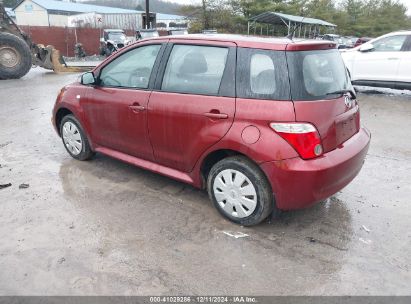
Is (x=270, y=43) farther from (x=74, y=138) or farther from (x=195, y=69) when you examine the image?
(x=74, y=138)

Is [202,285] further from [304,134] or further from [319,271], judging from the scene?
[304,134]

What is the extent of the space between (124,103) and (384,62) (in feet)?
25.7

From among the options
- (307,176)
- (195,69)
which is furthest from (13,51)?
(307,176)

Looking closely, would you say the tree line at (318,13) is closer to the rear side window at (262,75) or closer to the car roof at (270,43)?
the car roof at (270,43)

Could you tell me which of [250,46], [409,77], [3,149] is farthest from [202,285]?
[409,77]

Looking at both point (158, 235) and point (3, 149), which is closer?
point (158, 235)

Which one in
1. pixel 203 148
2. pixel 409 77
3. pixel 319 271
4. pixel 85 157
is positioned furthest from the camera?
pixel 409 77

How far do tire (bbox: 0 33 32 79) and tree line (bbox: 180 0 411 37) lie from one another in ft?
70.8

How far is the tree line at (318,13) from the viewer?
31.8 meters

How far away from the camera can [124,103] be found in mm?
4027

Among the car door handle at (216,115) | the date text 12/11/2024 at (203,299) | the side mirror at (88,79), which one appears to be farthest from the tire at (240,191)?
the side mirror at (88,79)

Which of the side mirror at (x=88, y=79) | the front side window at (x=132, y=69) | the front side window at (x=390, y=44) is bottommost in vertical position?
the side mirror at (x=88, y=79)

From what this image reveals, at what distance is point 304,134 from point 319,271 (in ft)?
3.48

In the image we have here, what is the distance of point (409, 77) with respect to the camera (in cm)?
904
